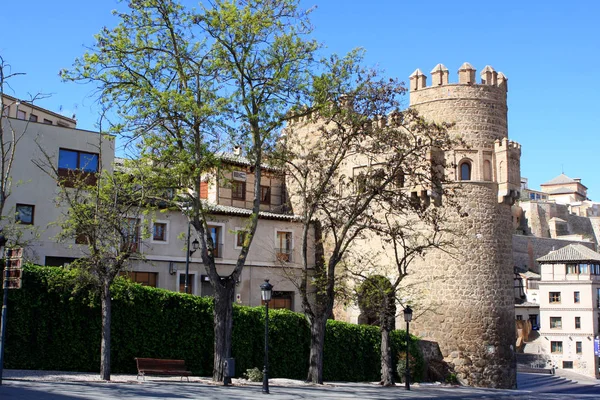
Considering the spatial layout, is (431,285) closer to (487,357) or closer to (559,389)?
(487,357)

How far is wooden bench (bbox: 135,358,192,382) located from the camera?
20.5m

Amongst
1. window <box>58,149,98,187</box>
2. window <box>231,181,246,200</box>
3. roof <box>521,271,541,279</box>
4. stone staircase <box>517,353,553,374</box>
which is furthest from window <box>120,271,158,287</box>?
roof <box>521,271,541,279</box>

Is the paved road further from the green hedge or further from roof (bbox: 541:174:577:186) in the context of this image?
roof (bbox: 541:174:577:186)

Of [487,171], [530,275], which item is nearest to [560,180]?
[530,275]

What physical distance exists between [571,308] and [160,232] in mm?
38680

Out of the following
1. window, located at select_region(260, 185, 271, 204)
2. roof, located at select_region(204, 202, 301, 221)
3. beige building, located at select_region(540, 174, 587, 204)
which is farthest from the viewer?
beige building, located at select_region(540, 174, 587, 204)

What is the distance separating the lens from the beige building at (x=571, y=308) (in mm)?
54406

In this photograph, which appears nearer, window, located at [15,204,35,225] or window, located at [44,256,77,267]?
window, located at [15,204,35,225]

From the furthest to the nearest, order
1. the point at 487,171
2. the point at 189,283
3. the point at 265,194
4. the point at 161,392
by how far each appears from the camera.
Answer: the point at 265,194, the point at 487,171, the point at 189,283, the point at 161,392

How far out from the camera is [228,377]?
19.9m

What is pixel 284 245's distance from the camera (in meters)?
34.9

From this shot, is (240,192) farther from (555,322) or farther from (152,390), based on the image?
(555,322)

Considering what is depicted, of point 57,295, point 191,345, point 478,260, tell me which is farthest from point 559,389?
point 57,295

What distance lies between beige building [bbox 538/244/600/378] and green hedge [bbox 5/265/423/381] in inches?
1236
